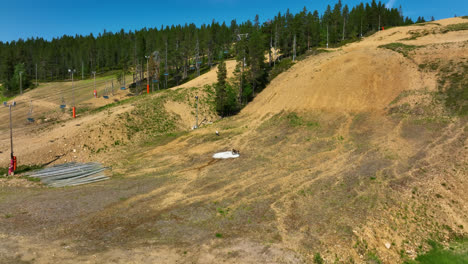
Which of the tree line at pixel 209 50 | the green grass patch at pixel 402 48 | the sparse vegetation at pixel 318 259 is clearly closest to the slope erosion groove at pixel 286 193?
the sparse vegetation at pixel 318 259

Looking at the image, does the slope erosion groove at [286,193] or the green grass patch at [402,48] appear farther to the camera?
the green grass patch at [402,48]

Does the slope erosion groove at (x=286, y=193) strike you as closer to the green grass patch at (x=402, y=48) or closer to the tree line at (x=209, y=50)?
the green grass patch at (x=402, y=48)

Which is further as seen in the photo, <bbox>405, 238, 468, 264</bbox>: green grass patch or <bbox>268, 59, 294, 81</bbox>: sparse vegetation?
<bbox>268, 59, 294, 81</bbox>: sparse vegetation

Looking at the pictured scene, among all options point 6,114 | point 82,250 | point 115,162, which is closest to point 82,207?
point 82,250

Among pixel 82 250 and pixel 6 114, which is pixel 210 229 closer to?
pixel 82 250

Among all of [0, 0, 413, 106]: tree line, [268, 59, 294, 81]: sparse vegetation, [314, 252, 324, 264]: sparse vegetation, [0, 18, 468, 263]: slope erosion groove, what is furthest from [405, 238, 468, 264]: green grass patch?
[268, 59, 294, 81]: sparse vegetation

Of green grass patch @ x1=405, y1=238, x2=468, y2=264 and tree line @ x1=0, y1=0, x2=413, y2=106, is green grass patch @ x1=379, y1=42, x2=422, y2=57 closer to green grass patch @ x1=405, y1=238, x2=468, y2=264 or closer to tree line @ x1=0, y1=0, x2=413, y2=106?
tree line @ x1=0, y1=0, x2=413, y2=106
